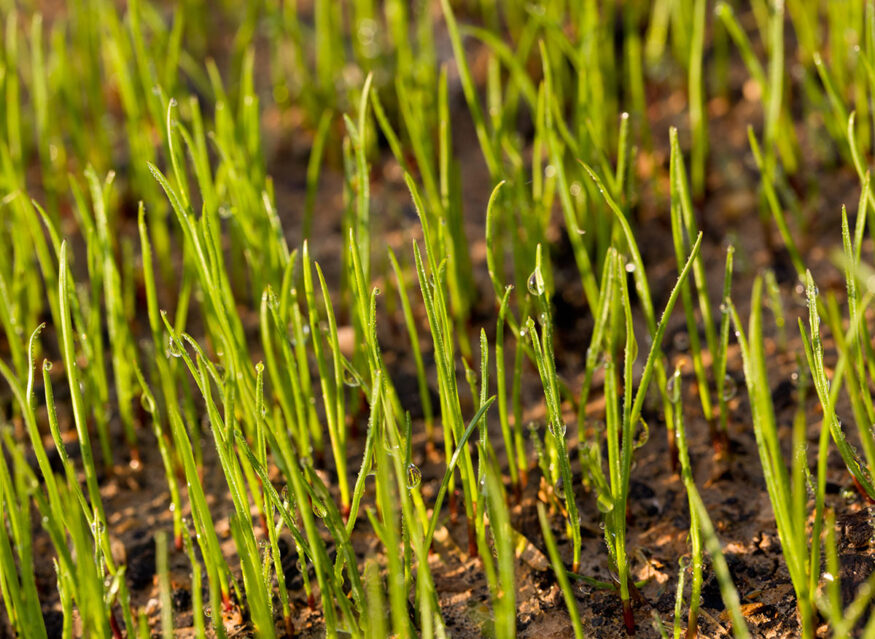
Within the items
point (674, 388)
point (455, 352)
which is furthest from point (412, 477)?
point (455, 352)

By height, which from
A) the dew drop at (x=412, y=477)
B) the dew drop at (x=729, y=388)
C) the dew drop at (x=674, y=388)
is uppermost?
the dew drop at (x=674, y=388)

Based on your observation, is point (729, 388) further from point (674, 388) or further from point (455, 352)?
point (455, 352)

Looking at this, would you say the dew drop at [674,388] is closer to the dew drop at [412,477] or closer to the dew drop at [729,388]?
the dew drop at [729,388]

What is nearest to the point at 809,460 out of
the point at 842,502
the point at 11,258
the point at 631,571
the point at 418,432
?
the point at 842,502

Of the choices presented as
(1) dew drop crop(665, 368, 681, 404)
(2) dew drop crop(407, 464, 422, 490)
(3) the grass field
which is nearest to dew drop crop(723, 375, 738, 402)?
(3) the grass field

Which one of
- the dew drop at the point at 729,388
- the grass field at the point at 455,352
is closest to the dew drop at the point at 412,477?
the grass field at the point at 455,352

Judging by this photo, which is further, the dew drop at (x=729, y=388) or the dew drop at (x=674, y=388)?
the dew drop at (x=729, y=388)

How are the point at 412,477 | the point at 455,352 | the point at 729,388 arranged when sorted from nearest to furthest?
the point at 412,477
the point at 729,388
the point at 455,352

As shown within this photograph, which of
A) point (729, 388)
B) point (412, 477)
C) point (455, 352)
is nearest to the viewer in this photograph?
point (412, 477)

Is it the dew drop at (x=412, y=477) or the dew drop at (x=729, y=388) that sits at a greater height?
the dew drop at (x=412, y=477)

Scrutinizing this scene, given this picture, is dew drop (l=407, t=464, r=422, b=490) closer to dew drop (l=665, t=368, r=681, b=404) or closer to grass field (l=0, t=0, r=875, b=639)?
grass field (l=0, t=0, r=875, b=639)
